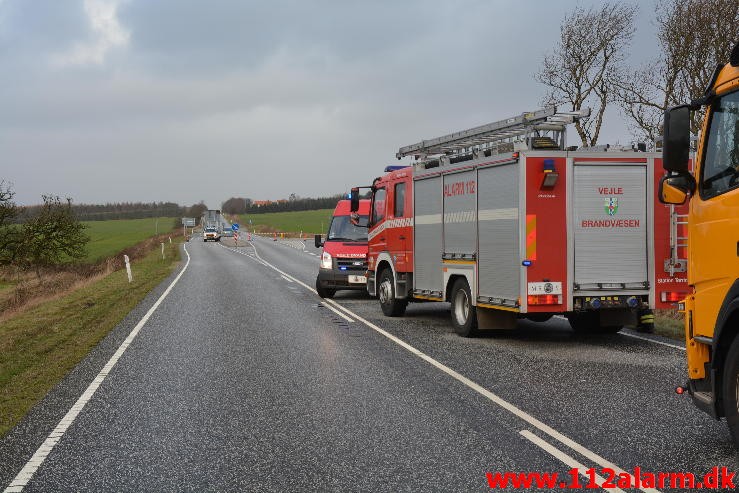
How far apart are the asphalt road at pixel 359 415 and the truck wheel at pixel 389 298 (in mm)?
2322

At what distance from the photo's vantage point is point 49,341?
12281 millimetres

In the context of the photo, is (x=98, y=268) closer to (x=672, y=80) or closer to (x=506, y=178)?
(x=672, y=80)

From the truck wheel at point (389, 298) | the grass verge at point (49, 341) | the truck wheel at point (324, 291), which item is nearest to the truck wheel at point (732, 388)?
the grass verge at point (49, 341)

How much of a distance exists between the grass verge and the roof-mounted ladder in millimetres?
6492

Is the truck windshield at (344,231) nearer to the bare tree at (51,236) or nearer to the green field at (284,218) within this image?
the bare tree at (51,236)

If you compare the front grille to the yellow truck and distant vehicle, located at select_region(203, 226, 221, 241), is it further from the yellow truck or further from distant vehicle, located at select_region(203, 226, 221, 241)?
distant vehicle, located at select_region(203, 226, 221, 241)

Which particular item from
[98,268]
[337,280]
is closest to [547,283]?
Result: [337,280]

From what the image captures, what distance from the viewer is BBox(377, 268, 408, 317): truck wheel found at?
13605 mm

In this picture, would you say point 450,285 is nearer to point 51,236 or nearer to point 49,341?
point 49,341

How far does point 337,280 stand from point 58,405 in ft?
35.8

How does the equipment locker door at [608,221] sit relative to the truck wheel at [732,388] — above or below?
above

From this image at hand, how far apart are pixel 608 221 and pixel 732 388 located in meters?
5.27

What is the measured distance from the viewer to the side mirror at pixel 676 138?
4.62 m

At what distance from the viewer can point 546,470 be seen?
184 inches
